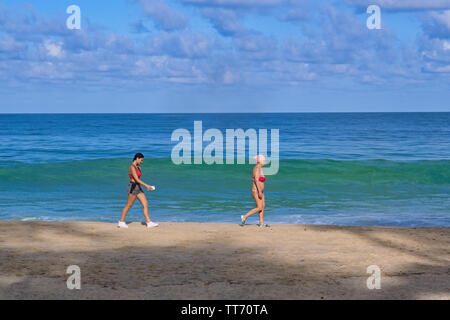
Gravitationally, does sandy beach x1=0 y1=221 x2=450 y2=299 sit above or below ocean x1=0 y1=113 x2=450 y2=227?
below

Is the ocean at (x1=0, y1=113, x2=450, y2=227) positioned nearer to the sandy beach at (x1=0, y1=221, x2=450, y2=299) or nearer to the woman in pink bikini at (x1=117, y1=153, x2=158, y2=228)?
the sandy beach at (x1=0, y1=221, x2=450, y2=299)

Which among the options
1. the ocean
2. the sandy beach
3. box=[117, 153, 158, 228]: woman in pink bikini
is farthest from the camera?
the ocean

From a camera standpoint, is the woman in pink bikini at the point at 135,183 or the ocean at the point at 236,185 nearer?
the woman in pink bikini at the point at 135,183

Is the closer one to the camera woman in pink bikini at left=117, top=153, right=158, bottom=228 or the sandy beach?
the sandy beach

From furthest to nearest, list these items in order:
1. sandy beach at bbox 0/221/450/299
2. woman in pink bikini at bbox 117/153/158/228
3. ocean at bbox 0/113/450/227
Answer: ocean at bbox 0/113/450/227, woman in pink bikini at bbox 117/153/158/228, sandy beach at bbox 0/221/450/299

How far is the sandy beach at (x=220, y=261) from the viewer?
804cm

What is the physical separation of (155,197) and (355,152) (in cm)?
2587

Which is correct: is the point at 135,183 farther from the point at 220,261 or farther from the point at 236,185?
the point at 236,185

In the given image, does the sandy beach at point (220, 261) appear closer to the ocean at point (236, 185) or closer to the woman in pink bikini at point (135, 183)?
the woman in pink bikini at point (135, 183)

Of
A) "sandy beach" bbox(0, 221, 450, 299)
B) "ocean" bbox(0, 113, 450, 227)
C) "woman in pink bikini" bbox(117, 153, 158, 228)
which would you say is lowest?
"sandy beach" bbox(0, 221, 450, 299)

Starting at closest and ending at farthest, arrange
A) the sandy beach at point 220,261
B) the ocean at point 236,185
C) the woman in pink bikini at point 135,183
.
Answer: the sandy beach at point 220,261 < the woman in pink bikini at point 135,183 < the ocean at point 236,185

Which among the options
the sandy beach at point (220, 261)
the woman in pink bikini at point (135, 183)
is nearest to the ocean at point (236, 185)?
the sandy beach at point (220, 261)

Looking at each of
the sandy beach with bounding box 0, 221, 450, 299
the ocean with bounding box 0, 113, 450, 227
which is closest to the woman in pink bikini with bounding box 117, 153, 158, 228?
the sandy beach with bounding box 0, 221, 450, 299

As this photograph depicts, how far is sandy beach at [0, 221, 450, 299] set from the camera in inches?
316
